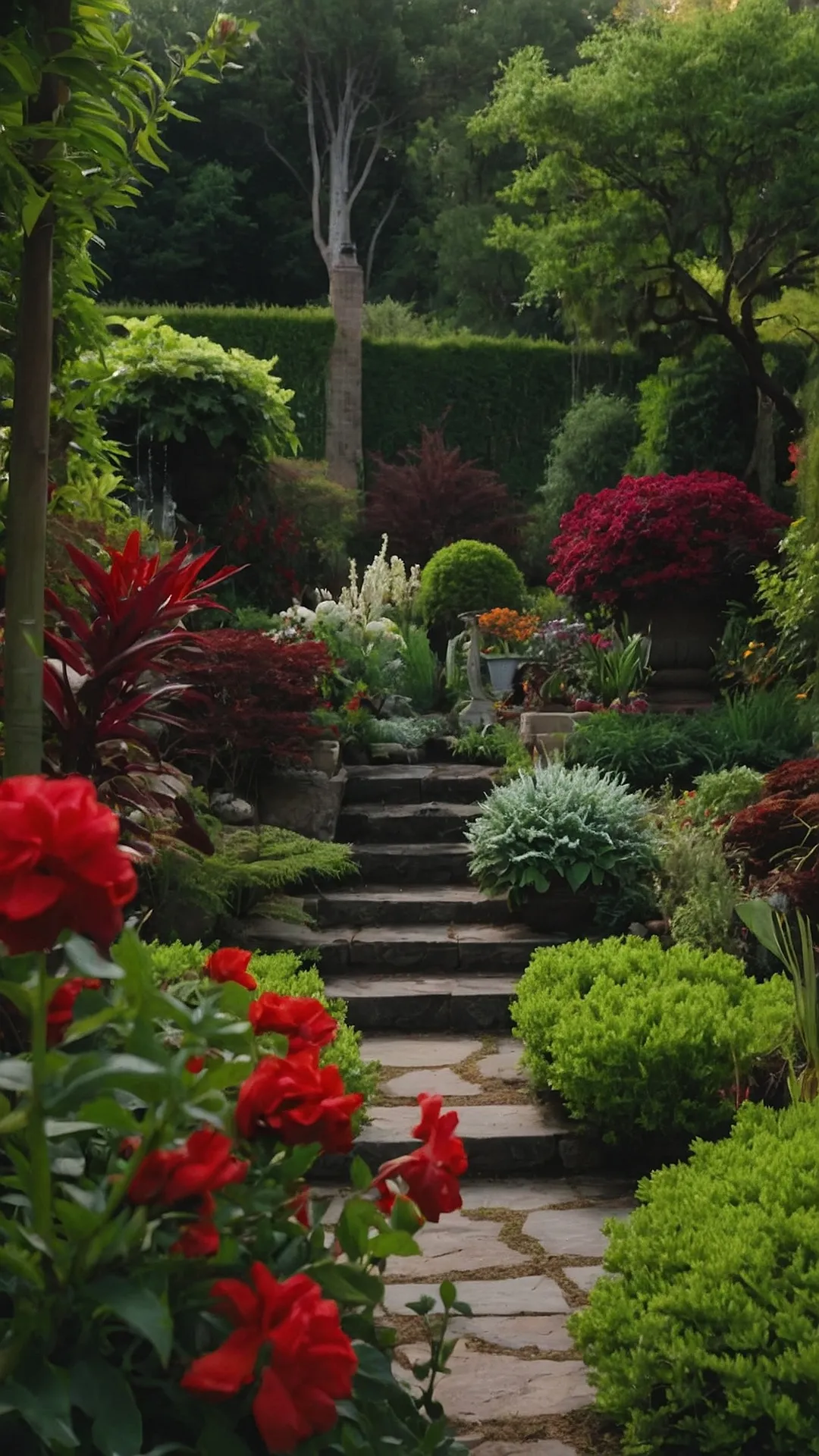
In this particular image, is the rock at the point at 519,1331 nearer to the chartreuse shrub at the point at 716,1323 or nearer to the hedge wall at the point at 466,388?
the chartreuse shrub at the point at 716,1323

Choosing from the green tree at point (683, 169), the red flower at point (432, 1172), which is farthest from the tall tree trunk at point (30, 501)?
the green tree at point (683, 169)

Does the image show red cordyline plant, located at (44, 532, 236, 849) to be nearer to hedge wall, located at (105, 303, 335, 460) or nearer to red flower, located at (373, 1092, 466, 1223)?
red flower, located at (373, 1092, 466, 1223)

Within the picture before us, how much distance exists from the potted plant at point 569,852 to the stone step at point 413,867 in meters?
0.61

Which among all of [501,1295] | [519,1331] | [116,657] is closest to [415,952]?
[501,1295]

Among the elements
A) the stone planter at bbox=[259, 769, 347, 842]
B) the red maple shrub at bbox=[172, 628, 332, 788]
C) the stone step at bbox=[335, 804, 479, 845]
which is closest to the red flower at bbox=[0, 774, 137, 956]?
the red maple shrub at bbox=[172, 628, 332, 788]

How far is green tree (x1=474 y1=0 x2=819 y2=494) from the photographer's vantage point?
35.5 ft

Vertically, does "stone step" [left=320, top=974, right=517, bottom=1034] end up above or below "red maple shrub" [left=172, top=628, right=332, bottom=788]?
below

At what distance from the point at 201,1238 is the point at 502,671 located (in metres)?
8.37

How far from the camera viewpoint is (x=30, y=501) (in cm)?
189

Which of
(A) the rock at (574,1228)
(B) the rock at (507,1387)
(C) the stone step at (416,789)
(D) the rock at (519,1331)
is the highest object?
(C) the stone step at (416,789)

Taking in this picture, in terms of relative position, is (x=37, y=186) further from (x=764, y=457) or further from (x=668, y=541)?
(x=764, y=457)

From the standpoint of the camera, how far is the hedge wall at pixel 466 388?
605 inches

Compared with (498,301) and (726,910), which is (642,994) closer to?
(726,910)

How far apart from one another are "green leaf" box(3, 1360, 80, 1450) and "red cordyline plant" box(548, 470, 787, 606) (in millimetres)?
8535
